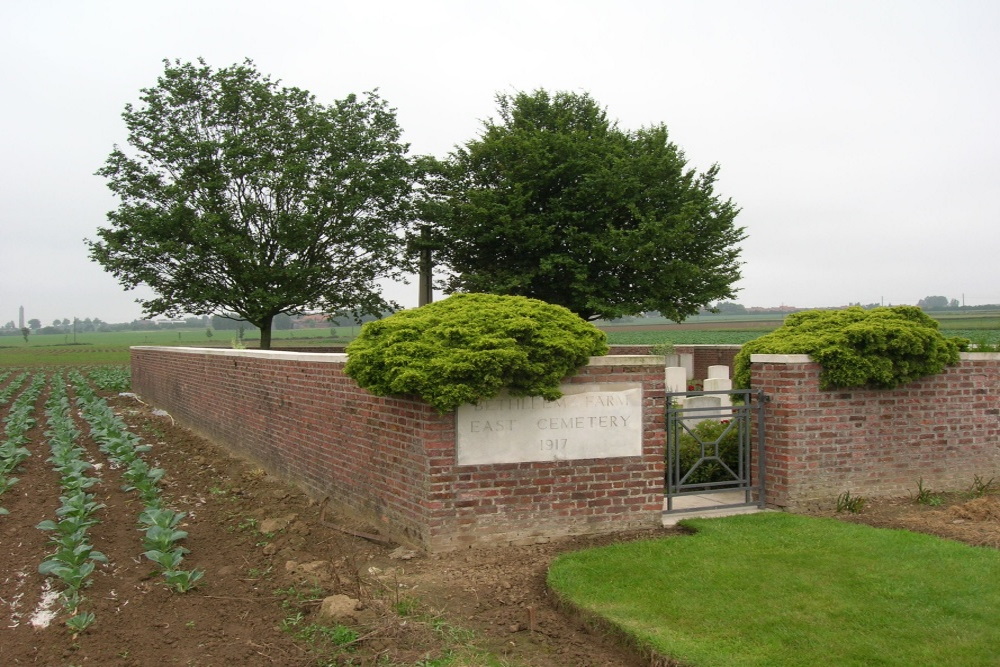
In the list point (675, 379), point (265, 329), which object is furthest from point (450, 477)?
point (265, 329)

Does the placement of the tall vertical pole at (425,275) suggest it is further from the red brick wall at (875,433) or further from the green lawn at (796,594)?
the green lawn at (796,594)

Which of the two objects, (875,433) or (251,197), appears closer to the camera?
(875,433)

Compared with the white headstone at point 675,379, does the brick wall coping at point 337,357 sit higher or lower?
higher

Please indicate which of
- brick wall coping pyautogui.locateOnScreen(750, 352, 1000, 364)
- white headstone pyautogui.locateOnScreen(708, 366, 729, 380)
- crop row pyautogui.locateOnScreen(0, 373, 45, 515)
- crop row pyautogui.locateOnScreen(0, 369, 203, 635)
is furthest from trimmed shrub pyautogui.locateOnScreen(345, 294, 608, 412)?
white headstone pyautogui.locateOnScreen(708, 366, 729, 380)

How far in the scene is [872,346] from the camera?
775 cm

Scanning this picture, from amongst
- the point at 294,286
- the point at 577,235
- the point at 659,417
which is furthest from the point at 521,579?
the point at 294,286

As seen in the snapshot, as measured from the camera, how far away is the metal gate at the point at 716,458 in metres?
7.54

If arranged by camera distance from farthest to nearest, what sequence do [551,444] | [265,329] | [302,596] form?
1. [265,329]
2. [551,444]
3. [302,596]

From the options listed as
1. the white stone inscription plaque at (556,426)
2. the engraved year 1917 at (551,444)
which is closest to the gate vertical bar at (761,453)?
the white stone inscription plaque at (556,426)

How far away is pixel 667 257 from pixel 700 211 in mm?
1728

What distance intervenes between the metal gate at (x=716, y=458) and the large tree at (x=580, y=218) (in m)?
12.6

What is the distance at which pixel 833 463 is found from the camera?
779 centimetres

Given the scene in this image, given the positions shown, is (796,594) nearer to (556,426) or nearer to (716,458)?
(556,426)

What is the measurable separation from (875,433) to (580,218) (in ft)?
45.6
